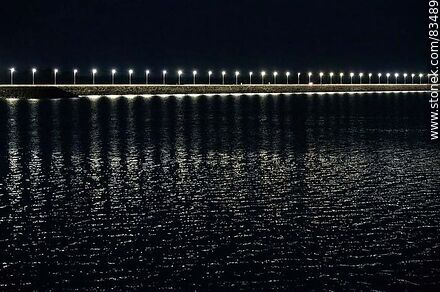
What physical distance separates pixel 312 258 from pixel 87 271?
6.81m

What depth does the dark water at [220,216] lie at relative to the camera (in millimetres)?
20906

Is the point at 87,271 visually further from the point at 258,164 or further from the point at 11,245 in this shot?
the point at 258,164

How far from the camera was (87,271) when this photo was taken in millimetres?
21234

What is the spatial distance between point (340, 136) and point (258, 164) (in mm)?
23489

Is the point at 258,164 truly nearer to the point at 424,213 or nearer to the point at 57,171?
the point at 57,171

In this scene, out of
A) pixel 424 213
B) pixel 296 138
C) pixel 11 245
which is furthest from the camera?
pixel 296 138

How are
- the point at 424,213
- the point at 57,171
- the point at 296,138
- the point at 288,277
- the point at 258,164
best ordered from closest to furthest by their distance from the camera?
1. the point at 288,277
2. the point at 424,213
3. the point at 57,171
4. the point at 258,164
5. the point at 296,138

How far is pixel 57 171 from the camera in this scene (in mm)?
41031

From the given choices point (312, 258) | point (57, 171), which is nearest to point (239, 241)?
point (312, 258)

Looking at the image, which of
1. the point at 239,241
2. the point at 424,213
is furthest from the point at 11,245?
the point at 424,213

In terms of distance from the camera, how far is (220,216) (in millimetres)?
28672

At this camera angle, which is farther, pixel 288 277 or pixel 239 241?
pixel 239 241

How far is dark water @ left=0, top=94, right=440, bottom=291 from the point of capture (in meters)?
20.9

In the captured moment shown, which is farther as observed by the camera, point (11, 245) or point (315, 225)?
point (315, 225)
